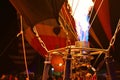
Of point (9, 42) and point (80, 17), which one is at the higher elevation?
point (9, 42)

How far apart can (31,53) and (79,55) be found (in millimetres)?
3913

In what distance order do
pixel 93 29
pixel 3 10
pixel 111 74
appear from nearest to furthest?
pixel 111 74, pixel 93 29, pixel 3 10

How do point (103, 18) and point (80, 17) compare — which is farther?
point (103, 18)

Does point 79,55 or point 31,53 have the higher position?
point 31,53

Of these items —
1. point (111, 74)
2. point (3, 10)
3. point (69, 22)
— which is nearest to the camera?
point (111, 74)

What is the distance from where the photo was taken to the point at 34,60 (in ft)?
18.2

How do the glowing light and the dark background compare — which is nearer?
the glowing light

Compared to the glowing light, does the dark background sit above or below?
above

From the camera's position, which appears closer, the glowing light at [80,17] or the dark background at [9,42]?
the glowing light at [80,17]

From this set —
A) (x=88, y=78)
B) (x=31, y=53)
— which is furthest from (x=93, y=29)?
(x=88, y=78)

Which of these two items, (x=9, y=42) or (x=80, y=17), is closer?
(x=80, y=17)

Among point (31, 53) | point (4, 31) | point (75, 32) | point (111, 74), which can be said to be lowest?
point (111, 74)

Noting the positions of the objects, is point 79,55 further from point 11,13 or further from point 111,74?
point 11,13

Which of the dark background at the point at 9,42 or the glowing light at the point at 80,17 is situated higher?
the dark background at the point at 9,42
